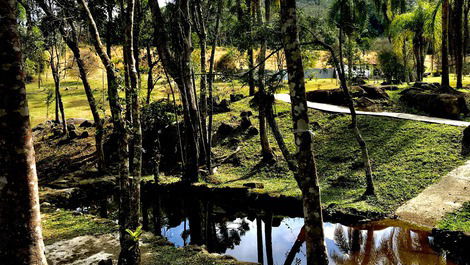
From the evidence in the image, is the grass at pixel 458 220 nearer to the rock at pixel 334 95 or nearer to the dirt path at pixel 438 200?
the dirt path at pixel 438 200

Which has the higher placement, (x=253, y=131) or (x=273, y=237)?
(x=253, y=131)

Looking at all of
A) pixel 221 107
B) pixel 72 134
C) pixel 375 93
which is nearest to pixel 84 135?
pixel 72 134

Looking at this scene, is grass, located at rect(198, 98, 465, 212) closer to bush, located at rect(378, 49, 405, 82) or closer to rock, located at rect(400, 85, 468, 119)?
rock, located at rect(400, 85, 468, 119)

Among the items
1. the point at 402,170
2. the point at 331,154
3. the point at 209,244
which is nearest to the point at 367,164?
the point at 402,170

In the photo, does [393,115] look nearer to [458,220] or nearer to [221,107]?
[458,220]

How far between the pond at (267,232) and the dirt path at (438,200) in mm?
787

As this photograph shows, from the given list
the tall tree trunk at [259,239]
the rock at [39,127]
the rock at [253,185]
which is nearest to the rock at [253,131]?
the rock at [253,185]

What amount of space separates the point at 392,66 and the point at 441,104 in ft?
79.4

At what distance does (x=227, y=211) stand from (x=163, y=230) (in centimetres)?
346

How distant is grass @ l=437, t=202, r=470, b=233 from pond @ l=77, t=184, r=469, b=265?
69cm

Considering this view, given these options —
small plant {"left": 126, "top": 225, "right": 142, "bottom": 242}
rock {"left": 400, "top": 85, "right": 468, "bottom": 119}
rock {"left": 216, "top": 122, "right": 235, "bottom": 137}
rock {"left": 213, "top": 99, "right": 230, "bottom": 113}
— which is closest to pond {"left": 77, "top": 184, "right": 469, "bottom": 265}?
small plant {"left": 126, "top": 225, "right": 142, "bottom": 242}

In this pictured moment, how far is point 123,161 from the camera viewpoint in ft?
28.4

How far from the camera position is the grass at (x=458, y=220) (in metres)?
11.6

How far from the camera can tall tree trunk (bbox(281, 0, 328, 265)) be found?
7668 mm
